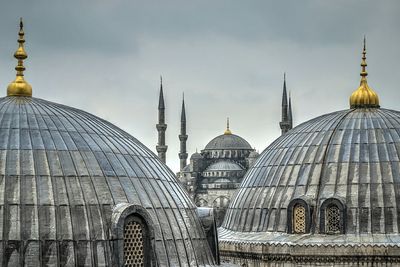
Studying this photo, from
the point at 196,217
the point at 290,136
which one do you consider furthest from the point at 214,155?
the point at 196,217

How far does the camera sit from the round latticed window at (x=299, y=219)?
40.7 meters

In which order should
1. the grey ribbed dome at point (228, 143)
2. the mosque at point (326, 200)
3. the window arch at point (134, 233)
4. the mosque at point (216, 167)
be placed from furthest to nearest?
the grey ribbed dome at point (228, 143), the mosque at point (216, 167), the mosque at point (326, 200), the window arch at point (134, 233)

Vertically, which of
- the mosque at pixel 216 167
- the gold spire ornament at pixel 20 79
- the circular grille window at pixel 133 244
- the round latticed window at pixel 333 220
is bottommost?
the circular grille window at pixel 133 244

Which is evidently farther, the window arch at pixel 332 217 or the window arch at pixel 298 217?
the window arch at pixel 298 217

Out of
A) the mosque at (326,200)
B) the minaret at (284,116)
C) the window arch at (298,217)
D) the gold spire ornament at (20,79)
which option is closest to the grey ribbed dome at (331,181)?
the mosque at (326,200)

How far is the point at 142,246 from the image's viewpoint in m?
26.4

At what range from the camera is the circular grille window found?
2617 centimetres

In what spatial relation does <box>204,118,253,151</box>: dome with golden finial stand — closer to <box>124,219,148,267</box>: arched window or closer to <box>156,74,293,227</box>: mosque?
<box>156,74,293,227</box>: mosque

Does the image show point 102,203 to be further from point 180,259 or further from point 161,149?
point 161,149

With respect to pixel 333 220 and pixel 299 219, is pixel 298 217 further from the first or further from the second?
pixel 333 220

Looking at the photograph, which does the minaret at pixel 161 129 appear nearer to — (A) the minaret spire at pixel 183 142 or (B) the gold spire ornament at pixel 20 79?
(A) the minaret spire at pixel 183 142

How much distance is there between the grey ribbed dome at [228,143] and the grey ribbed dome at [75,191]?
399 ft

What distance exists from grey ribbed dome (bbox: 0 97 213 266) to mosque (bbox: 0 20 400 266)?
3 centimetres

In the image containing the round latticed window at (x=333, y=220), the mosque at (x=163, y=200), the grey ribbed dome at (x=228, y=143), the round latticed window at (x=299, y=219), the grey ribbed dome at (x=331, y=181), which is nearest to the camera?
the mosque at (x=163, y=200)
